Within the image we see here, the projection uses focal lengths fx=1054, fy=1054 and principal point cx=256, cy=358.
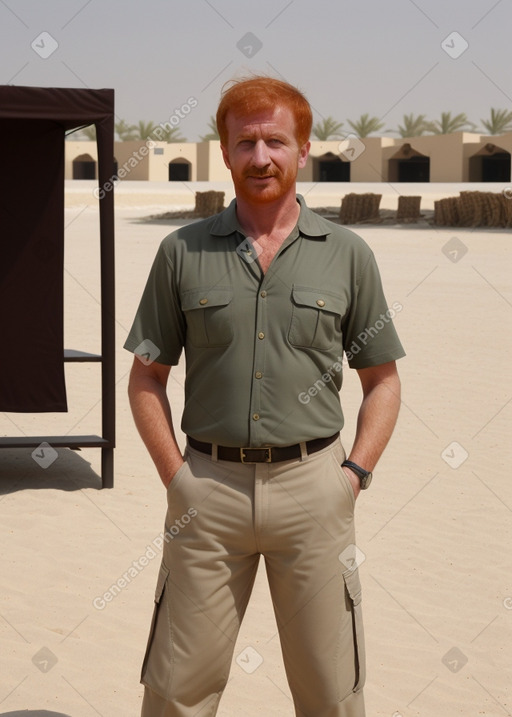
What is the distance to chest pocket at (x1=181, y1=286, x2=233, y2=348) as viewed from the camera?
105 inches

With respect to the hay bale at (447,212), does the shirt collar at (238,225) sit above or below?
above

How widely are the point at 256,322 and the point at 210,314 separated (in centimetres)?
12

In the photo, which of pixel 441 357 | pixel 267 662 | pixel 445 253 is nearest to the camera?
pixel 267 662

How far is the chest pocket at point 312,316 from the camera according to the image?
2.68 metres

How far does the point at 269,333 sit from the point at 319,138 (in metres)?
75.6

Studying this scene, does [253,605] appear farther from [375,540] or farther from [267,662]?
[375,540]

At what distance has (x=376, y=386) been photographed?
2896mm

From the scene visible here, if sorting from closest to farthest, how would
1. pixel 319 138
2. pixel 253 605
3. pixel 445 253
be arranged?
1. pixel 253 605
2. pixel 445 253
3. pixel 319 138

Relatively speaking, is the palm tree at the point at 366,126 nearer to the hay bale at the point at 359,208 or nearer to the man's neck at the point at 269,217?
the hay bale at the point at 359,208

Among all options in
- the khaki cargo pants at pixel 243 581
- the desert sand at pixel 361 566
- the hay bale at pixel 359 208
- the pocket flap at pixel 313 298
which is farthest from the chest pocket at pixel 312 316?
the hay bale at pixel 359 208

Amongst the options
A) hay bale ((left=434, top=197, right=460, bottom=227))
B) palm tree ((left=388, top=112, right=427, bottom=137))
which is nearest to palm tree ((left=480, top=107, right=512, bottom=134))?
palm tree ((left=388, top=112, right=427, bottom=137))

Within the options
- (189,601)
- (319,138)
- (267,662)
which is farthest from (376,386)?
(319,138)

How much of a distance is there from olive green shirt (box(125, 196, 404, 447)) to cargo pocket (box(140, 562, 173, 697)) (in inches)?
16.8

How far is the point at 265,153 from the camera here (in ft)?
8.63
